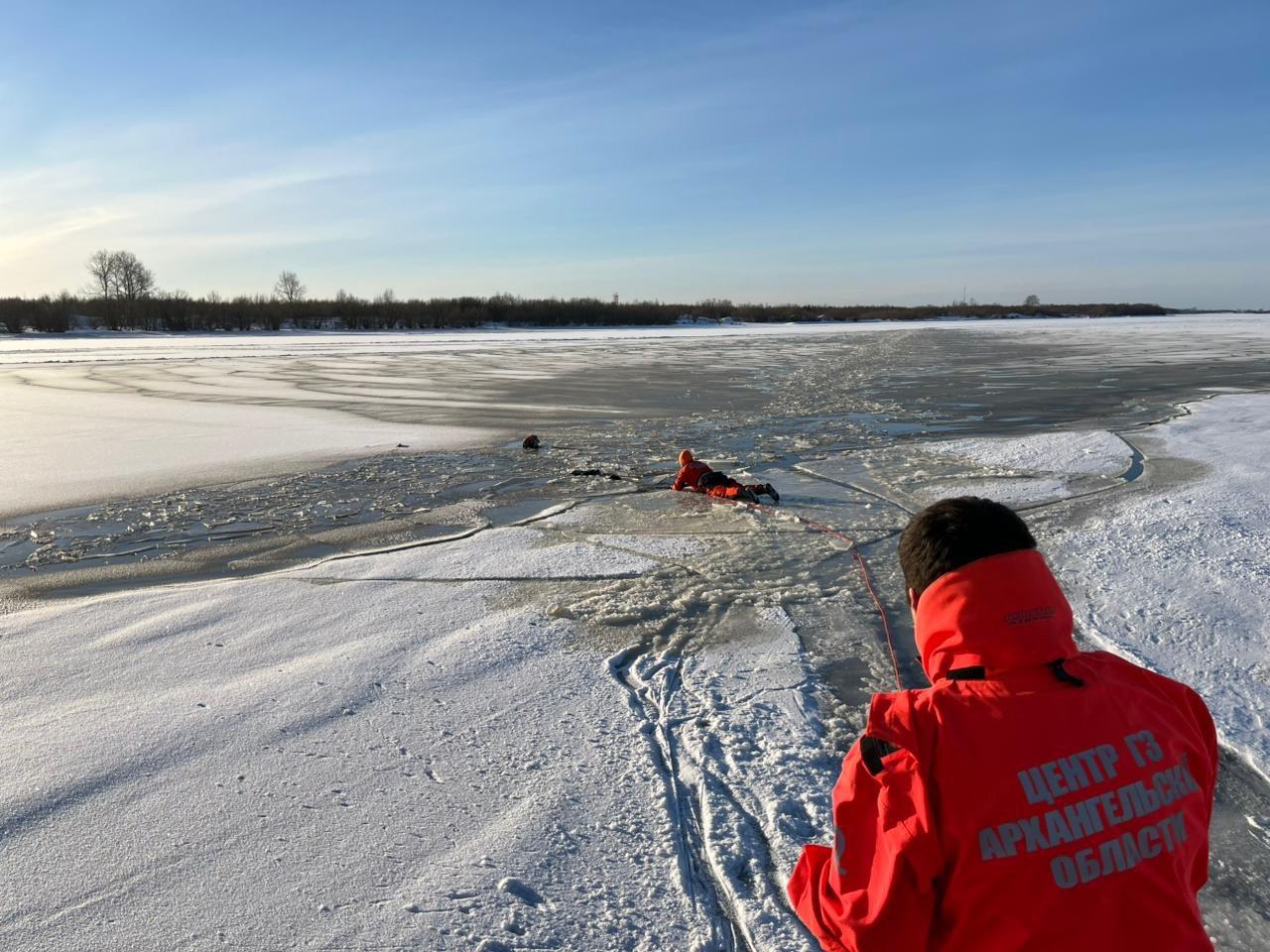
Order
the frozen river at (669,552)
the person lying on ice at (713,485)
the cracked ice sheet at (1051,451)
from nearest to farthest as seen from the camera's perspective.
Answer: the frozen river at (669,552)
the person lying on ice at (713,485)
the cracked ice sheet at (1051,451)

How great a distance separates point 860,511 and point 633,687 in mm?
3262

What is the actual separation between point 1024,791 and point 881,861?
256 mm

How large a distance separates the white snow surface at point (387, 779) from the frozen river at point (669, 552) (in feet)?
0.06

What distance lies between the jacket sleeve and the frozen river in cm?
79

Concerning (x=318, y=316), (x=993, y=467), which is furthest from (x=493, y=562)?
(x=318, y=316)

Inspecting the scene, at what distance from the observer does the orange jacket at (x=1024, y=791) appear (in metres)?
1.33

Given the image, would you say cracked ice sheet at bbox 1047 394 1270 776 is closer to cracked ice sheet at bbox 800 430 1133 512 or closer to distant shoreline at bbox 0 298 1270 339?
cracked ice sheet at bbox 800 430 1133 512

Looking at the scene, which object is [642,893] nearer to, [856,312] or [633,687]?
[633,687]

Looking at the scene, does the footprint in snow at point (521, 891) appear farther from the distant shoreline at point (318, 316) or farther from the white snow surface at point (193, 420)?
the distant shoreline at point (318, 316)

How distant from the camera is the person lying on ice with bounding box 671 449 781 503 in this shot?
6664 millimetres

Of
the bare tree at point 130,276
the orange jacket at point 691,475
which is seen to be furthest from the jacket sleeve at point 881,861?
the bare tree at point 130,276

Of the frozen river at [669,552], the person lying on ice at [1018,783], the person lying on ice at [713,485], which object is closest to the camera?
the person lying on ice at [1018,783]

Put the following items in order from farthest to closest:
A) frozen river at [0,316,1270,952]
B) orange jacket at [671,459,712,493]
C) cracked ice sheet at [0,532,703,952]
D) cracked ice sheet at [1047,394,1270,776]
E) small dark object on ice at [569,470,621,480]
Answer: small dark object on ice at [569,470,621,480]
orange jacket at [671,459,712,493]
cracked ice sheet at [1047,394,1270,776]
frozen river at [0,316,1270,952]
cracked ice sheet at [0,532,703,952]

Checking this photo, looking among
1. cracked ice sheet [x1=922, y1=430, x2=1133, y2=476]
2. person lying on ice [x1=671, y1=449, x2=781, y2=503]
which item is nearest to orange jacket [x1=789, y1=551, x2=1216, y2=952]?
person lying on ice [x1=671, y1=449, x2=781, y2=503]
